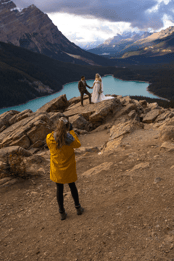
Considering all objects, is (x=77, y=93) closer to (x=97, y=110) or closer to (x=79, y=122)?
(x=97, y=110)

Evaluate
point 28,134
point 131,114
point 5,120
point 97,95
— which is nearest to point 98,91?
point 97,95

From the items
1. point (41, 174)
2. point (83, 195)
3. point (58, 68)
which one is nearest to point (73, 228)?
point (83, 195)

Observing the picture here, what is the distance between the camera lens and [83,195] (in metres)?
→ 5.88

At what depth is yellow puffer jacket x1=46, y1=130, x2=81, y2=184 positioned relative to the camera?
4074mm

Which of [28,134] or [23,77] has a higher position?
[23,77]

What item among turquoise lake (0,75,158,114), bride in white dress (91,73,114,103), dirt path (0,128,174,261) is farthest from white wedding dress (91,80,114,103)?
turquoise lake (0,75,158,114)

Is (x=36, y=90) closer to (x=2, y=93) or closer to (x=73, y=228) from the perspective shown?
(x=2, y=93)

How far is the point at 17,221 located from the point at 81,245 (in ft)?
7.34

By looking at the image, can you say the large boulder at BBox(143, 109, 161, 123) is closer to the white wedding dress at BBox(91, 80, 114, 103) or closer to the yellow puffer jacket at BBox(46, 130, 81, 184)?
the white wedding dress at BBox(91, 80, 114, 103)

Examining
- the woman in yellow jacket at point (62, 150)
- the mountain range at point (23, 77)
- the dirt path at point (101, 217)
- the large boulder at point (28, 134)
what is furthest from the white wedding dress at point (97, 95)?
the mountain range at point (23, 77)

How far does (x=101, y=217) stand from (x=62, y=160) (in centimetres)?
179

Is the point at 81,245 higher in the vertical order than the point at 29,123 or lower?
lower

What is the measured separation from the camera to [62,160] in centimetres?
412

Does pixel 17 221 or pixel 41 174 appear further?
pixel 41 174
